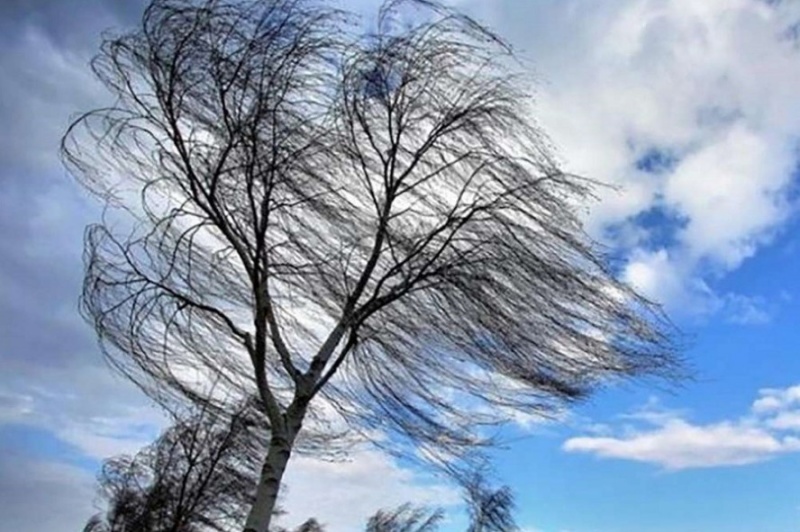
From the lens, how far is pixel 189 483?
1841cm

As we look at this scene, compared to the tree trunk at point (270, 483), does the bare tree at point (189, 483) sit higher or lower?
higher

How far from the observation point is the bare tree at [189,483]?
17.2m

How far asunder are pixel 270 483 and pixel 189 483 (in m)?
13.8

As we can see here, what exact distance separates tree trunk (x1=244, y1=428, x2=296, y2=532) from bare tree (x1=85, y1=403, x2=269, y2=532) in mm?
10615

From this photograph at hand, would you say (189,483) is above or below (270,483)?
above

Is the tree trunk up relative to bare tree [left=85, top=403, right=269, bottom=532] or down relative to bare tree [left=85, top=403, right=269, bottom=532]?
down

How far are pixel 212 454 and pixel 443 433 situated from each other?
12.2 m

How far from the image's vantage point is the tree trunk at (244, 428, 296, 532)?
524 cm

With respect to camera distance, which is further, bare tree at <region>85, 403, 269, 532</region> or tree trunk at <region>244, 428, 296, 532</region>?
bare tree at <region>85, 403, 269, 532</region>

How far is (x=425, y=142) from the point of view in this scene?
6113 mm

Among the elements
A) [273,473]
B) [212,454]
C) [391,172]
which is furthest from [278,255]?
[212,454]

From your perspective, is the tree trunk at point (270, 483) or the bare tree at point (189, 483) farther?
the bare tree at point (189, 483)

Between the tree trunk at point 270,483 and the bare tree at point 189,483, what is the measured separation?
1061 centimetres

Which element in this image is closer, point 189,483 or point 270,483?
point 270,483
